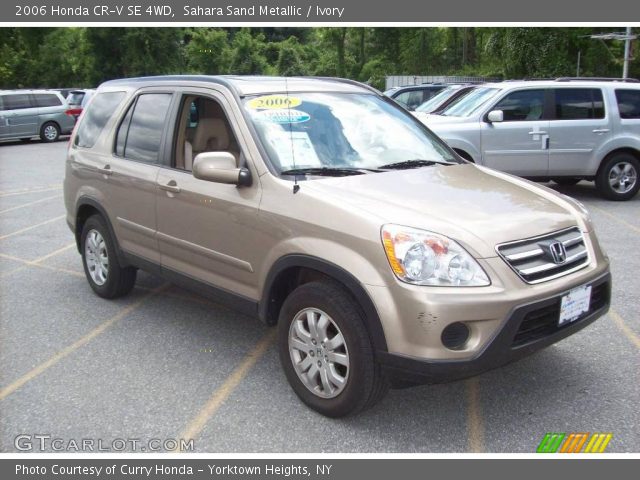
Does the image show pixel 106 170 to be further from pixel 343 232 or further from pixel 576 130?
pixel 576 130

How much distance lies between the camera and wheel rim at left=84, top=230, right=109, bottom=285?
5.32 metres

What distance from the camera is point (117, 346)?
445 centimetres

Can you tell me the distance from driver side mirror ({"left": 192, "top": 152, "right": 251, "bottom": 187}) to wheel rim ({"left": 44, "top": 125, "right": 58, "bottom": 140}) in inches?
779

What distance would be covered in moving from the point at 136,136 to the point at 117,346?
1615mm

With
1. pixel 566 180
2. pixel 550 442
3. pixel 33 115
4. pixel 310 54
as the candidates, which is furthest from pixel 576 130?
pixel 310 54

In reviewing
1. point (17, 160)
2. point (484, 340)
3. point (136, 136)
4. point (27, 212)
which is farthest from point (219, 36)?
point (484, 340)

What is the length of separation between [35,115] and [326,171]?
2005 cm

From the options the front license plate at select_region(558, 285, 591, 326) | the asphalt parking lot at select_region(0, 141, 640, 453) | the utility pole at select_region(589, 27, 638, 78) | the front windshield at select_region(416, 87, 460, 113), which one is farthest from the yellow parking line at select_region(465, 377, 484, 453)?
the utility pole at select_region(589, 27, 638, 78)

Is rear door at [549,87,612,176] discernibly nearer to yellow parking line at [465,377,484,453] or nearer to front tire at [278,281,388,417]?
yellow parking line at [465,377,484,453]

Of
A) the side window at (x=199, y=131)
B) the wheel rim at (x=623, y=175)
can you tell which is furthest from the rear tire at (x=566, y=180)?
the side window at (x=199, y=131)

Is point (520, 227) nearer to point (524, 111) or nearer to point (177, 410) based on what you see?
point (177, 410)

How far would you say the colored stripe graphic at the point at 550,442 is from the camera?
313 centimetres

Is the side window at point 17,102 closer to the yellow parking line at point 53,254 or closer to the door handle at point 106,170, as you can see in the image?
the yellow parking line at point 53,254
